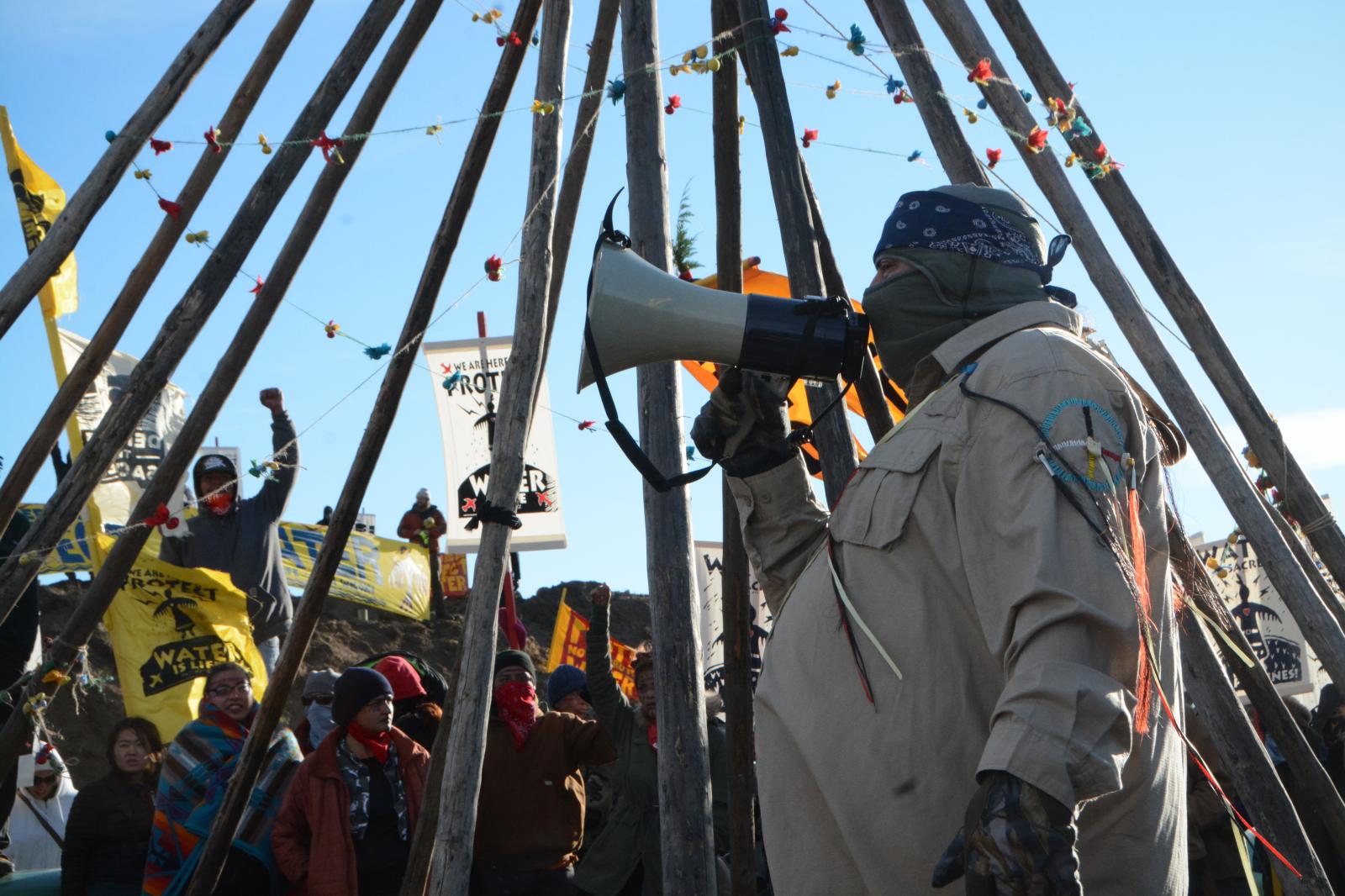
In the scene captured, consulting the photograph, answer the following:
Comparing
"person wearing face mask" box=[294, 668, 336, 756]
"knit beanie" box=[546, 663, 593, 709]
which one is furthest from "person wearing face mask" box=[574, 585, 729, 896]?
"person wearing face mask" box=[294, 668, 336, 756]

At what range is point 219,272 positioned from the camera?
5.61 meters

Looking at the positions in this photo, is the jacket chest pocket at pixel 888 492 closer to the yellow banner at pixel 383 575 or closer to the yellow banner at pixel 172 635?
the yellow banner at pixel 172 635

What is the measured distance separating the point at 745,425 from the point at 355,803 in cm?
336

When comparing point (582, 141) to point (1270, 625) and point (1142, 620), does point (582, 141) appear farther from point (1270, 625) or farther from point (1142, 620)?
point (1270, 625)

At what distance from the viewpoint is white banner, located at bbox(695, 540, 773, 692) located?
9.03m

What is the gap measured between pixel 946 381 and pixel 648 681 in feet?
14.3

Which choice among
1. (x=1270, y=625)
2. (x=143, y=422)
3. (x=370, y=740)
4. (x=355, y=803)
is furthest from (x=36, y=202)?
(x=1270, y=625)

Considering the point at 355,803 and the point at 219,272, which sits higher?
the point at 219,272

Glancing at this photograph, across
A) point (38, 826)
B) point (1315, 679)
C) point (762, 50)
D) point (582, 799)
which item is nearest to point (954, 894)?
point (762, 50)

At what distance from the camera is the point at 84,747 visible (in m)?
16.8

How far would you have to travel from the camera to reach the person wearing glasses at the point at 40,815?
7.46 metres

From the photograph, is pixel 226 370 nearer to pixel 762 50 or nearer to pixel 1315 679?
pixel 762 50

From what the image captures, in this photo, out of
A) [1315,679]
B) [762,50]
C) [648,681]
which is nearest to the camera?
[762,50]

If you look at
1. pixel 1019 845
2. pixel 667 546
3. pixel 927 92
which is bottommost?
pixel 1019 845
